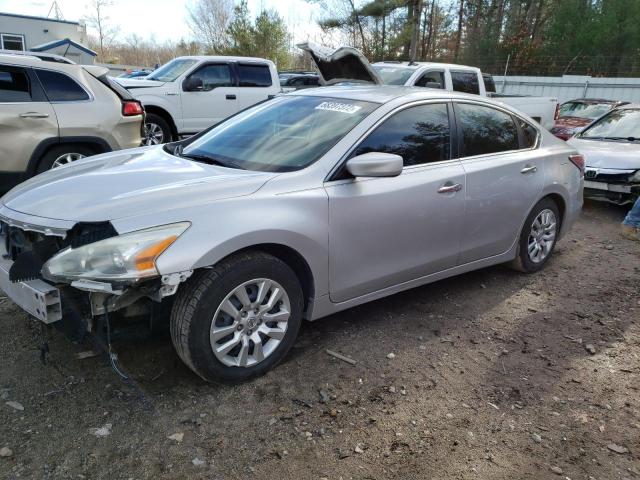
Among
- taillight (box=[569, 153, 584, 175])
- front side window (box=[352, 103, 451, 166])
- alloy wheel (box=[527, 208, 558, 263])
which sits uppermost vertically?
front side window (box=[352, 103, 451, 166])

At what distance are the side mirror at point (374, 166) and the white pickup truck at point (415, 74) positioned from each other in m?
2.22

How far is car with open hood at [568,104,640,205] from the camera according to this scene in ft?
23.8

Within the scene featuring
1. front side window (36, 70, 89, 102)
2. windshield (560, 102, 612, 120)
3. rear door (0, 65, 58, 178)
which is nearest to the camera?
rear door (0, 65, 58, 178)

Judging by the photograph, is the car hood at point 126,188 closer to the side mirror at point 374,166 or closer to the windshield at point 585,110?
the side mirror at point 374,166

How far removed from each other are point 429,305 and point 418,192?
104 centimetres

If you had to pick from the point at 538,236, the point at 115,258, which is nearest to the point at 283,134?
the point at 115,258

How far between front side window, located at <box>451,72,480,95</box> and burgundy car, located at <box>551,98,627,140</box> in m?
2.31

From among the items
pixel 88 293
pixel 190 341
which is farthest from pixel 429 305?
pixel 88 293

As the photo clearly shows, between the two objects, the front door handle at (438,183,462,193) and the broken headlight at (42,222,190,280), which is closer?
the broken headlight at (42,222,190,280)

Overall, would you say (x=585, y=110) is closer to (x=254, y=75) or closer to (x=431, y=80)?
(x=431, y=80)

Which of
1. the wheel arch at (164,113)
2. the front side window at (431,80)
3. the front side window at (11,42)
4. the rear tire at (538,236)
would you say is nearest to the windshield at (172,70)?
the wheel arch at (164,113)

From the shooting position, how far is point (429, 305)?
4.17 meters

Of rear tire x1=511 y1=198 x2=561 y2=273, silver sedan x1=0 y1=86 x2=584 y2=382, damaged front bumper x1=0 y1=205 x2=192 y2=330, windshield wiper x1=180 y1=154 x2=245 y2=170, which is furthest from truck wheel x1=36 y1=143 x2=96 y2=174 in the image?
rear tire x1=511 y1=198 x2=561 y2=273

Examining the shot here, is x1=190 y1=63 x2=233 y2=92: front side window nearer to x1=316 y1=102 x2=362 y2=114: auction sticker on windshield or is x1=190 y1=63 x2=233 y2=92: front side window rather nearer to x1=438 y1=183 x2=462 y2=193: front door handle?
x1=316 y1=102 x2=362 y2=114: auction sticker on windshield
